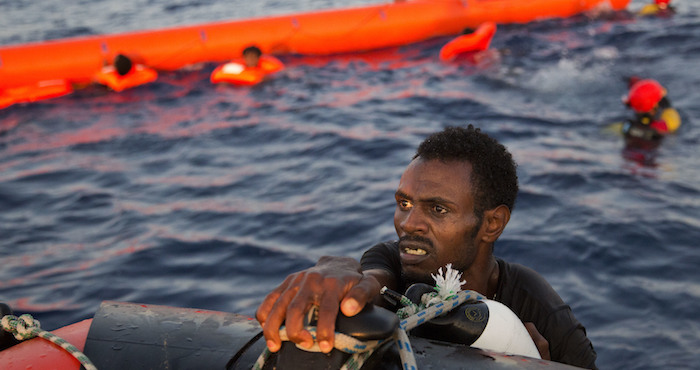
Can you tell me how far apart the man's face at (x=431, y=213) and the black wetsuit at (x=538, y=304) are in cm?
12

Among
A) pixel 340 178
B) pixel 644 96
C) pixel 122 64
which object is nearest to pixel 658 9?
pixel 644 96

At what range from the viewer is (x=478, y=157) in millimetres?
2520

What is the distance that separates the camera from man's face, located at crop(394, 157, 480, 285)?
2.46 metres

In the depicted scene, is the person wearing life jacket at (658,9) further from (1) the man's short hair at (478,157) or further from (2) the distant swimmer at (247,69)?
(1) the man's short hair at (478,157)

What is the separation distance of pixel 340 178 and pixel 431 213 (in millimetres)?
3970

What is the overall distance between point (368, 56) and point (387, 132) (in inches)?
125

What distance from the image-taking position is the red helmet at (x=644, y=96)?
6.81 m

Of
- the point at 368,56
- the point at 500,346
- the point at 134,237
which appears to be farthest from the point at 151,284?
the point at 368,56

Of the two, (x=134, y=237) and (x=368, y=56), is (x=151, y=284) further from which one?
(x=368, y=56)

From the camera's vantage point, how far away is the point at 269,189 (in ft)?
20.5

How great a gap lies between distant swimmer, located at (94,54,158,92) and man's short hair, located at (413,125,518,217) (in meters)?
7.25

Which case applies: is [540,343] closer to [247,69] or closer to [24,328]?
[24,328]

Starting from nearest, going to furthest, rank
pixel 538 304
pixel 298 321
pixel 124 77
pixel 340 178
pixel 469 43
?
1. pixel 298 321
2. pixel 538 304
3. pixel 340 178
4. pixel 124 77
5. pixel 469 43

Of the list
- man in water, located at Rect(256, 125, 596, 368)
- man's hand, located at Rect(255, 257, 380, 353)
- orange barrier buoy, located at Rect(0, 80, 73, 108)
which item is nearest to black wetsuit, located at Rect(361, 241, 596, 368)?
man in water, located at Rect(256, 125, 596, 368)
